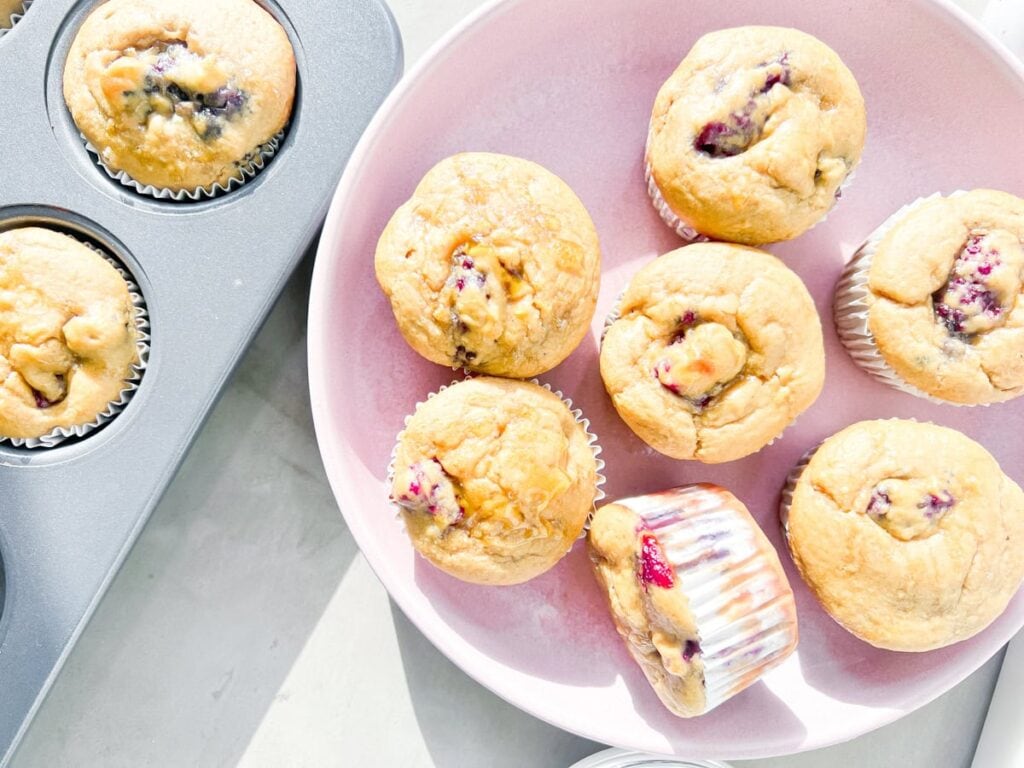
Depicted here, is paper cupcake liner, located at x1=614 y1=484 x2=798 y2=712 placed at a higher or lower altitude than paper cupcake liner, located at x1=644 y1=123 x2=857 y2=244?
lower

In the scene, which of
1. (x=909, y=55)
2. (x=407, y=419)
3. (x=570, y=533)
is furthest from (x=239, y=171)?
(x=909, y=55)

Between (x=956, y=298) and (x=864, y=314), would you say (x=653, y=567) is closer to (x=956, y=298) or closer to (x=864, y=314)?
(x=864, y=314)

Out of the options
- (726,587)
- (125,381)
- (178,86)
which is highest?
(178,86)

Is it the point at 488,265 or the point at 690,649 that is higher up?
the point at 488,265

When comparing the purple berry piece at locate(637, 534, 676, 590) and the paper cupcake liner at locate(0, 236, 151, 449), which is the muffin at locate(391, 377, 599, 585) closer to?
the purple berry piece at locate(637, 534, 676, 590)

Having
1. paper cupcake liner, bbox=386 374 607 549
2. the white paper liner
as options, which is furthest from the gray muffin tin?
the white paper liner

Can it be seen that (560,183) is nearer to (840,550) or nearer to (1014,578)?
(840,550)

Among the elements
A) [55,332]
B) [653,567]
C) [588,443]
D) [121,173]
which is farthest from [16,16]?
[653,567]
